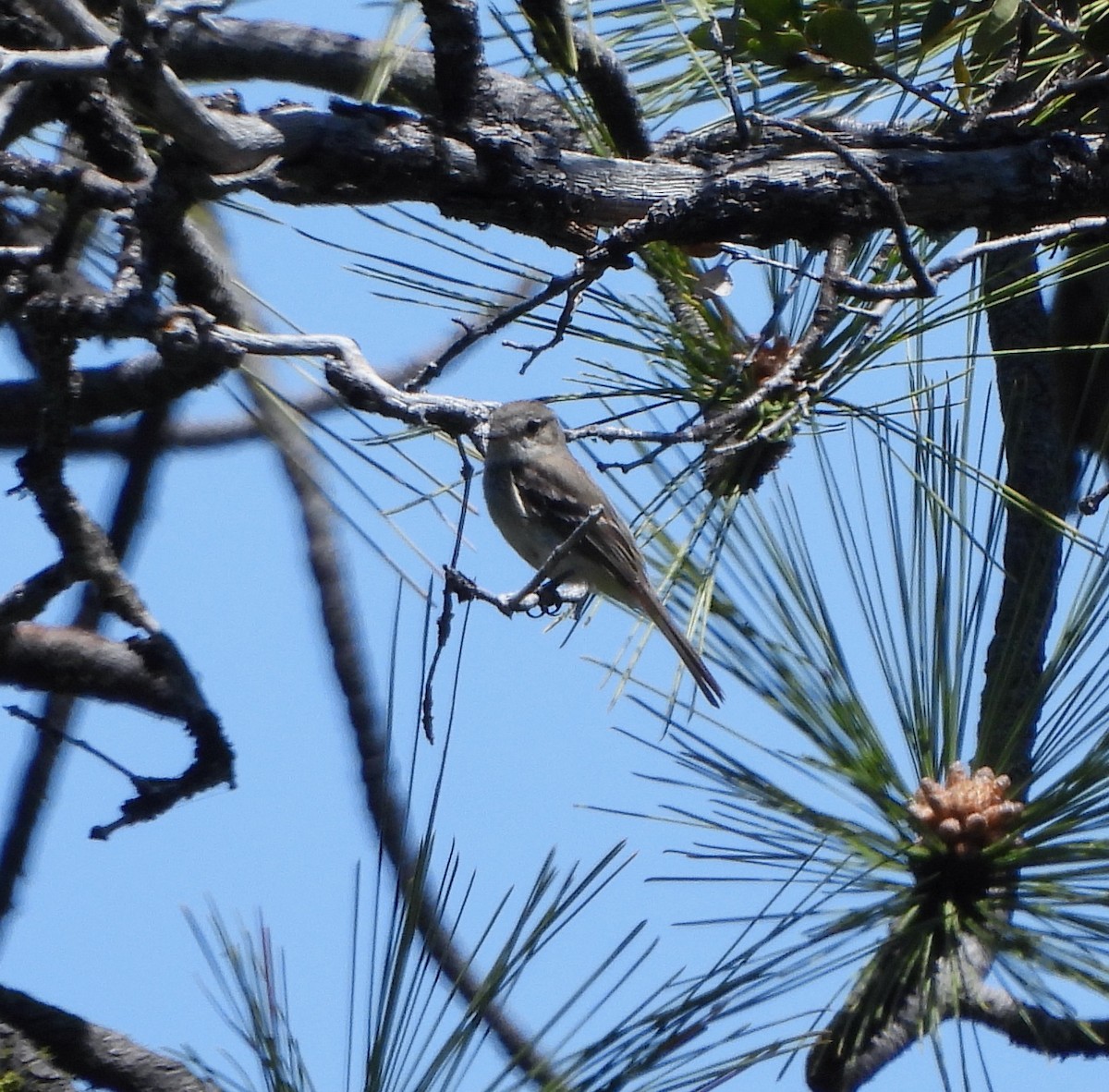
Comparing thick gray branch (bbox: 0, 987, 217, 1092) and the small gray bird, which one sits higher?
the small gray bird

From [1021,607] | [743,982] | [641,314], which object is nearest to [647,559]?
[641,314]

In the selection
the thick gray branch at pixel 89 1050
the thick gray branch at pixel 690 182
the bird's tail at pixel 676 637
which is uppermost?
the thick gray branch at pixel 690 182

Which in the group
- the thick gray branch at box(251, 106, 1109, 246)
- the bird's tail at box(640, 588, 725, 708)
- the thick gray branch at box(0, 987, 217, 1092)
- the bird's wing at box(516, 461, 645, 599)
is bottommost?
the thick gray branch at box(0, 987, 217, 1092)

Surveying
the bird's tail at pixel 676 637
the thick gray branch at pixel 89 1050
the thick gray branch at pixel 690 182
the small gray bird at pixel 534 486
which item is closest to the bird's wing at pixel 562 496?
the small gray bird at pixel 534 486

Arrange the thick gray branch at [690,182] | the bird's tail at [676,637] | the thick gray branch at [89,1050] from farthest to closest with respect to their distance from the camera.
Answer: the bird's tail at [676,637], the thick gray branch at [89,1050], the thick gray branch at [690,182]

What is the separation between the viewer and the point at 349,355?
1.87 m

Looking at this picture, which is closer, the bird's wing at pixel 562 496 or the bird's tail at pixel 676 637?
the bird's tail at pixel 676 637

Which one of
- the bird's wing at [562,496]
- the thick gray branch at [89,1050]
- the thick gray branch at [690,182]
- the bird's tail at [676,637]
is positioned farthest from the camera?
the bird's wing at [562,496]

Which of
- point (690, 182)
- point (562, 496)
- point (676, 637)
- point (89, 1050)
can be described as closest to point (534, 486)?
point (562, 496)

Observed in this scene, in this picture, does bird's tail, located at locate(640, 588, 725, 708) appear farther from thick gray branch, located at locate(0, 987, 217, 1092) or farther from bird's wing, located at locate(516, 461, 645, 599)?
thick gray branch, located at locate(0, 987, 217, 1092)

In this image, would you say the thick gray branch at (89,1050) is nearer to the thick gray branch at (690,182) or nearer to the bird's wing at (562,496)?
the thick gray branch at (690,182)

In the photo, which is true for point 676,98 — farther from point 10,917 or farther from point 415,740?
point 10,917

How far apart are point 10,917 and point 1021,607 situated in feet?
6.04

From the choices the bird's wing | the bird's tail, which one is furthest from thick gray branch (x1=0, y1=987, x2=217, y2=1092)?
the bird's wing
